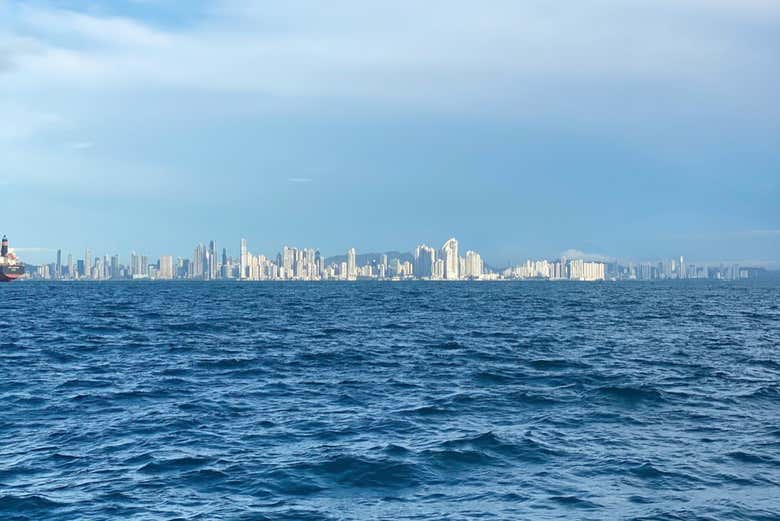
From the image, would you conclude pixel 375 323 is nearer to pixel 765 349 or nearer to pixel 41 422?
pixel 765 349

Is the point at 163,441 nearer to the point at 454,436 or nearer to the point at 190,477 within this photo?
the point at 190,477

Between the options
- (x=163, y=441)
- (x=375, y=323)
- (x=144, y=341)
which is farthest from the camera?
(x=375, y=323)

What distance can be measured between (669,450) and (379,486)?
986cm

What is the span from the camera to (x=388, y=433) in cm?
2536

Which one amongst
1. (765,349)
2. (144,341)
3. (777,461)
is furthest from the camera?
(144,341)

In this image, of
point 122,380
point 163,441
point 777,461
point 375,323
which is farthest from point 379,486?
point 375,323

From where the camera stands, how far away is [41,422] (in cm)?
2683

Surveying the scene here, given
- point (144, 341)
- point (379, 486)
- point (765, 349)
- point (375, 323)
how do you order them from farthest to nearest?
point (375, 323) → point (144, 341) → point (765, 349) → point (379, 486)

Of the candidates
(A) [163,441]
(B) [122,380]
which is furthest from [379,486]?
(B) [122,380]

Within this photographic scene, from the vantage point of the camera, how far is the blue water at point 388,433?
1831 cm

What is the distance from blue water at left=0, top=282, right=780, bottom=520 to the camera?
1831 cm

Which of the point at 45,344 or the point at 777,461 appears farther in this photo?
the point at 45,344

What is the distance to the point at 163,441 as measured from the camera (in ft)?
79.0

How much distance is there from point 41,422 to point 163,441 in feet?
19.4
